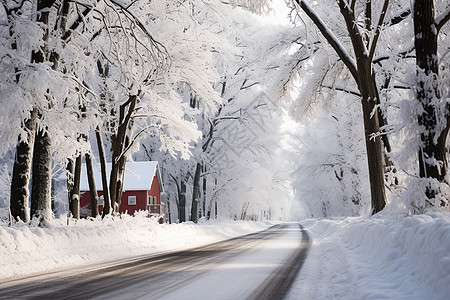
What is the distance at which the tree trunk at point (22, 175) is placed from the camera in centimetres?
977

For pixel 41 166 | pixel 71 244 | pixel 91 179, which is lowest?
pixel 71 244

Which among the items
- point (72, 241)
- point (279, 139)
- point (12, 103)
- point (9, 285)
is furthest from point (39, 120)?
point (279, 139)

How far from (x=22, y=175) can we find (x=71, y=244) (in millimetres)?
2275

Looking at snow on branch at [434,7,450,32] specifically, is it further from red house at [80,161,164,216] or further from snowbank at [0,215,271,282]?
red house at [80,161,164,216]

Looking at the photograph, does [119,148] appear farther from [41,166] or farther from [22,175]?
[22,175]

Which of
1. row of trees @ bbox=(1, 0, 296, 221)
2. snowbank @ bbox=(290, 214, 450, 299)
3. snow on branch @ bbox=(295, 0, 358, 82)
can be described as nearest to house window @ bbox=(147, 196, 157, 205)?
row of trees @ bbox=(1, 0, 296, 221)

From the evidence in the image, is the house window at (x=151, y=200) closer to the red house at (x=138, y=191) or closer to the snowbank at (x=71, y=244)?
the red house at (x=138, y=191)

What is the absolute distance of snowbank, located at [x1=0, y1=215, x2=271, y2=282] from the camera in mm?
6893

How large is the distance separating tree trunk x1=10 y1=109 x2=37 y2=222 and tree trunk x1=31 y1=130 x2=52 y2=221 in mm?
234

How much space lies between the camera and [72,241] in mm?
9078

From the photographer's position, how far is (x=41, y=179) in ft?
33.3

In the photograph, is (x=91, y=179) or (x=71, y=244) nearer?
(x=71, y=244)

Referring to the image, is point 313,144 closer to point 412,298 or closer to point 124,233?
point 124,233

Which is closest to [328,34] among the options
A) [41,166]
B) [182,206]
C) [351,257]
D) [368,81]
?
[368,81]
